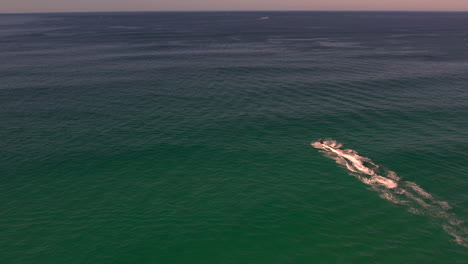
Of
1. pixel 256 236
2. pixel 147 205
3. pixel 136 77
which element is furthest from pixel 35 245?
pixel 136 77

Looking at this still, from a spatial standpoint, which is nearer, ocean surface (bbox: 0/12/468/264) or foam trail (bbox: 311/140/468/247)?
→ ocean surface (bbox: 0/12/468/264)

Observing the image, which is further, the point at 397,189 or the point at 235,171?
the point at 235,171

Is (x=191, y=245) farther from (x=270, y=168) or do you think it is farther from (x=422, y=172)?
(x=422, y=172)

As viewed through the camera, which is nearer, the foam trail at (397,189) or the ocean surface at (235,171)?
the ocean surface at (235,171)

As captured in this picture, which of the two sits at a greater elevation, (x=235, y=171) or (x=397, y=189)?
(x=235, y=171)

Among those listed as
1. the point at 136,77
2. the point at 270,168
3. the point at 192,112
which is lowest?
the point at 270,168
